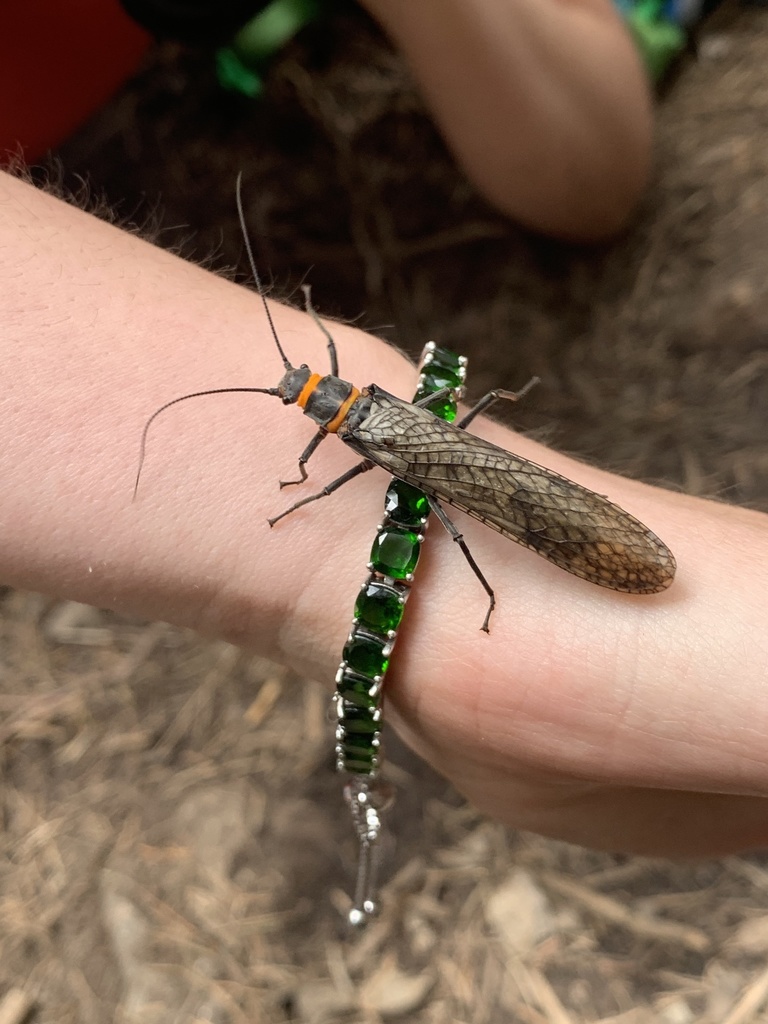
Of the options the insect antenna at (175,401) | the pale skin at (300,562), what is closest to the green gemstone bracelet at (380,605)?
the pale skin at (300,562)

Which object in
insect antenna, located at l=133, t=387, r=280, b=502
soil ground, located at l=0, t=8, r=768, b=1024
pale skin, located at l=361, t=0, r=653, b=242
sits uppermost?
pale skin, located at l=361, t=0, r=653, b=242

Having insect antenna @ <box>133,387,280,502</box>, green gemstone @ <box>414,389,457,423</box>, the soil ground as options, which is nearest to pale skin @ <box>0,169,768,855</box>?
insect antenna @ <box>133,387,280,502</box>

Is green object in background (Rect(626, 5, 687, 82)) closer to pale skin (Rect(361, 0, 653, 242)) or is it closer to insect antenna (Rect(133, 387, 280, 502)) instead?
pale skin (Rect(361, 0, 653, 242))

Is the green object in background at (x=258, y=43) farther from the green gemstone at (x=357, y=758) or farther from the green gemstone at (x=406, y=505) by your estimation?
the green gemstone at (x=357, y=758)

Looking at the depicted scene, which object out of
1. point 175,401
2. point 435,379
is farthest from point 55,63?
point 435,379

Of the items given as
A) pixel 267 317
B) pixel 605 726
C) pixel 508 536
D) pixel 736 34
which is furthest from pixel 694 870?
pixel 736 34

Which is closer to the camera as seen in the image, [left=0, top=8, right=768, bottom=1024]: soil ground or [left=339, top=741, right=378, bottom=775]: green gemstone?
[left=339, top=741, right=378, bottom=775]: green gemstone

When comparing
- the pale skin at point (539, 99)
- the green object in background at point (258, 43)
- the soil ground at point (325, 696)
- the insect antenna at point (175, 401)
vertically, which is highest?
the green object in background at point (258, 43)
